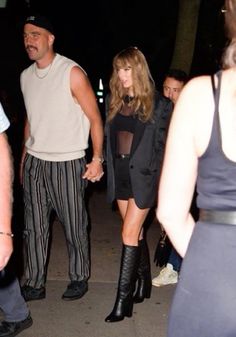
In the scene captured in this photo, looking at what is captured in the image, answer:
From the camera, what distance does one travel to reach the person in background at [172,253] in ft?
14.9

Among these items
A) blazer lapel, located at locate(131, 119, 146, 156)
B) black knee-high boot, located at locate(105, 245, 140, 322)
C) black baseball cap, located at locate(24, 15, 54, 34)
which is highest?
black baseball cap, located at locate(24, 15, 54, 34)

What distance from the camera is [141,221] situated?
12.8 feet

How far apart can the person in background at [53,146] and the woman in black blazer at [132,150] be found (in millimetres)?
204

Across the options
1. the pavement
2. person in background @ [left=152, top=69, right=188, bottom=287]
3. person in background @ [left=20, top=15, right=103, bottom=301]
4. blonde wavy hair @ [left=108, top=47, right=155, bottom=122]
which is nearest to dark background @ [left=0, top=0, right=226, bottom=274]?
the pavement

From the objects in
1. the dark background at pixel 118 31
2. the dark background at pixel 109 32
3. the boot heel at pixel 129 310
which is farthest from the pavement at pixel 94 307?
the dark background at pixel 118 31

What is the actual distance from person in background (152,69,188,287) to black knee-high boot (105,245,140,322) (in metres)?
0.68

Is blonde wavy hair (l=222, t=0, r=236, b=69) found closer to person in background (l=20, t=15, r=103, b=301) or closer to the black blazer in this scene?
the black blazer

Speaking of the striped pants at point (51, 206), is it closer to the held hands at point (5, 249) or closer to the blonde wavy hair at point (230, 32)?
the held hands at point (5, 249)

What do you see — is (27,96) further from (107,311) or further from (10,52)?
(10,52)

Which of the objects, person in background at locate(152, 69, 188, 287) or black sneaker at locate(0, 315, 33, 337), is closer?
black sneaker at locate(0, 315, 33, 337)

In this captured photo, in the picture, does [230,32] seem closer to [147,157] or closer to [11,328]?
[147,157]

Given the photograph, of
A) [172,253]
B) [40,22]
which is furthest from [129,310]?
[40,22]

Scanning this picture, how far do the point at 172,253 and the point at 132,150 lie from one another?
4.04ft

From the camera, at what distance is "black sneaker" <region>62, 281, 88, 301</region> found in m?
4.27
